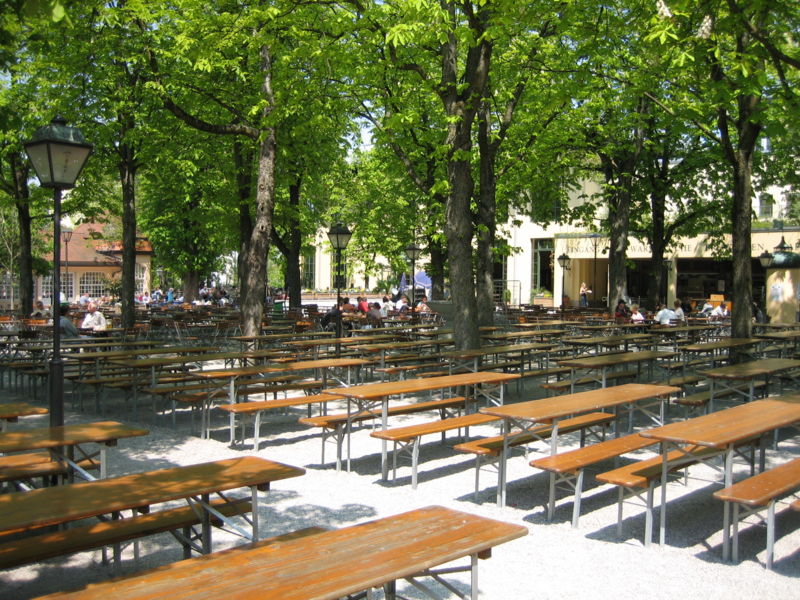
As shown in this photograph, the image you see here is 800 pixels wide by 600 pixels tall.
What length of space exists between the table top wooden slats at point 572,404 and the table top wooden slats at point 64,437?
3079 millimetres

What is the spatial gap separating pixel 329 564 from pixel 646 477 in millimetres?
3377

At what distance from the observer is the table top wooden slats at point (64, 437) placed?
583 cm

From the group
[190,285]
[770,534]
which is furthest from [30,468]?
[190,285]

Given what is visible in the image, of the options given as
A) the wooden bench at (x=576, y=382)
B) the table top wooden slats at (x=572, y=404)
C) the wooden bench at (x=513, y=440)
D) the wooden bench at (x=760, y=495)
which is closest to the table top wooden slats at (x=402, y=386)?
the wooden bench at (x=513, y=440)

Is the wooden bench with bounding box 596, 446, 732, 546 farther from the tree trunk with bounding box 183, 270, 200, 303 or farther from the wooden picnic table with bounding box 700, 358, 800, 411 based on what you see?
the tree trunk with bounding box 183, 270, 200, 303

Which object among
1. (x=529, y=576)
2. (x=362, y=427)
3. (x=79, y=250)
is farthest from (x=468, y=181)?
(x=79, y=250)

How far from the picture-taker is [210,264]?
40812 millimetres

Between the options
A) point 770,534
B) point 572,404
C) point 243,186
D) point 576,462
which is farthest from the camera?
point 243,186

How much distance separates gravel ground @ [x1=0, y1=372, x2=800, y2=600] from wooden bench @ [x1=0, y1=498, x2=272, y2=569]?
0.52 meters

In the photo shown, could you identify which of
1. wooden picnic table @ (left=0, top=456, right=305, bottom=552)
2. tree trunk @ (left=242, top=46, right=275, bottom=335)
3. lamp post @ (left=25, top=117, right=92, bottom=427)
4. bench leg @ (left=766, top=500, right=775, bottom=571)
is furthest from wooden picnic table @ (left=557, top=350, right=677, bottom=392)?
tree trunk @ (left=242, top=46, right=275, bottom=335)

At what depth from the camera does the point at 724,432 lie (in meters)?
6.05

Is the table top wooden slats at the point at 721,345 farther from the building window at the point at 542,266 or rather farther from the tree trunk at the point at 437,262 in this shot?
the building window at the point at 542,266

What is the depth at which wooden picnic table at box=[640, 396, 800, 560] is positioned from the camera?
18.9 ft

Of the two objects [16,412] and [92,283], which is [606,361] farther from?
[92,283]
